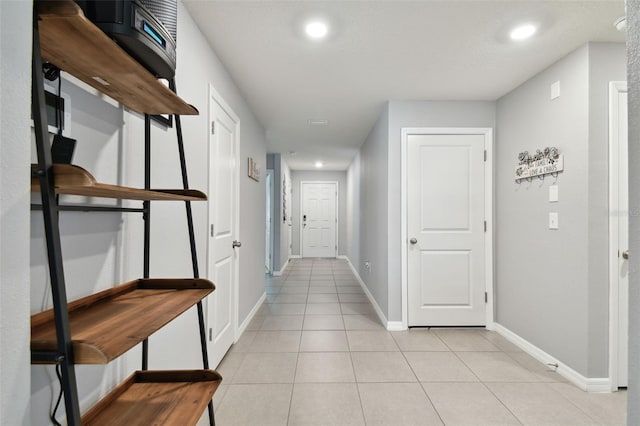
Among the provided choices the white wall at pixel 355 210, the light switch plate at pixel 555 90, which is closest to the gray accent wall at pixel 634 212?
the light switch plate at pixel 555 90

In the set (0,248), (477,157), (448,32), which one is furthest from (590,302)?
(0,248)

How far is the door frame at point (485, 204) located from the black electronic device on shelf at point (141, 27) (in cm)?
270

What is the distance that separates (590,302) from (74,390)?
9.43ft

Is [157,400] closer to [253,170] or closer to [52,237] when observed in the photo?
[52,237]

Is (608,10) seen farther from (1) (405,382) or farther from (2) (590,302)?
(1) (405,382)

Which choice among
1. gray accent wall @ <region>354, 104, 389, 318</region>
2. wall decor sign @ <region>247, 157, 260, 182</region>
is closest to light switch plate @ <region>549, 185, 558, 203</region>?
gray accent wall @ <region>354, 104, 389, 318</region>

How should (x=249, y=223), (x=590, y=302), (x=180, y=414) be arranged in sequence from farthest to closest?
(x=249, y=223) → (x=590, y=302) → (x=180, y=414)

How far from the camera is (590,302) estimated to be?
2189 millimetres

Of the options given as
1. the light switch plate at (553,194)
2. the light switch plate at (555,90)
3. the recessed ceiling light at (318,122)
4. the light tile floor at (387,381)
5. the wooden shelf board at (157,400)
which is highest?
the recessed ceiling light at (318,122)

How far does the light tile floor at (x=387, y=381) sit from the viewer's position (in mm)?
1879

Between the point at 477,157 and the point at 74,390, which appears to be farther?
the point at 477,157

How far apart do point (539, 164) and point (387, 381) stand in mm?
2173

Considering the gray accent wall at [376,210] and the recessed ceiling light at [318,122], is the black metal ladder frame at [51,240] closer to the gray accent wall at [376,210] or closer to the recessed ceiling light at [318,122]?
the gray accent wall at [376,210]

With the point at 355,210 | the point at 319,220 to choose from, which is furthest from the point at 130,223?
the point at 319,220
